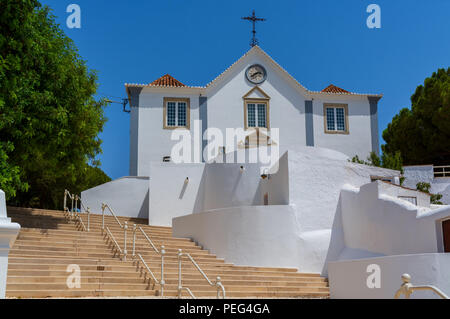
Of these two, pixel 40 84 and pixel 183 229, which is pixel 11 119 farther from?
pixel 183 229

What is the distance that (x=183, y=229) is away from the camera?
18.4 meters

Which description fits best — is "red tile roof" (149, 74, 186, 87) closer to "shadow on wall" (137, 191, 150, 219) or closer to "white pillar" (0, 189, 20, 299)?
"shadow on wall" (137, 191, 150, 219)

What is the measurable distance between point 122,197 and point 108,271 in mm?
11611

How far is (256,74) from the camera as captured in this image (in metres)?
28.7

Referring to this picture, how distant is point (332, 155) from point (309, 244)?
5.03 m

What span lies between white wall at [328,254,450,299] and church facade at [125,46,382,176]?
599 inches

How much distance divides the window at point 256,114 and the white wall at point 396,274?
15904 millimetres

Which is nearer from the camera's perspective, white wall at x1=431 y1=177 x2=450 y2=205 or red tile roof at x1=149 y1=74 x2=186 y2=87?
white wall at x1=431 y1=177 x2=450 y2=205

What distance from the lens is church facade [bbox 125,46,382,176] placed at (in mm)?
27391
